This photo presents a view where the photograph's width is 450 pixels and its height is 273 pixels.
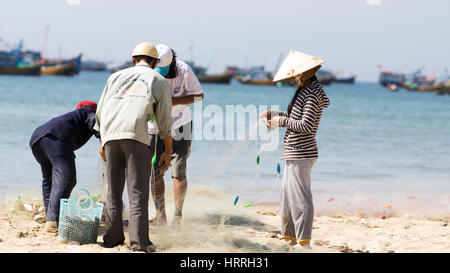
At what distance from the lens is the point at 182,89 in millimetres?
4789

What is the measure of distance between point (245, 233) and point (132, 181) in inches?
58.6

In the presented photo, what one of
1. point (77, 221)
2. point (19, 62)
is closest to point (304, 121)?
point (77, 221)

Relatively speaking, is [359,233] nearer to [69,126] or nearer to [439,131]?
[69,126]

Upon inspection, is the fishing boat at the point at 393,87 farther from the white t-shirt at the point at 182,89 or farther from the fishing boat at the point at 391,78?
the white t-shirt at the point at 182,89

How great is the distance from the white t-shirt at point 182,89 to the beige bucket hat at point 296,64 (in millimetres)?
958

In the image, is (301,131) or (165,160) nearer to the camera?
(301,131)

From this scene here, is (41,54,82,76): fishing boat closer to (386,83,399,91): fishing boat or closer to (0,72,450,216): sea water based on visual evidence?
(386,83,399,91): fishing boat

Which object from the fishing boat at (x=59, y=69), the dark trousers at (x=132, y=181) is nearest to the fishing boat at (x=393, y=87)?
the fishing boat at (x=59, y=69)

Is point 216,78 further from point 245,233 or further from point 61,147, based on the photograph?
point 61,147

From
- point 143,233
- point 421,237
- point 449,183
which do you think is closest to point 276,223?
point 421,237

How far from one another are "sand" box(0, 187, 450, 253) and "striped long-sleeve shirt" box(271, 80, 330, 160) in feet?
2.33

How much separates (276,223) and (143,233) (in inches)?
79.5

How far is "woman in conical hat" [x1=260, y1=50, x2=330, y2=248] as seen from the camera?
3893mm

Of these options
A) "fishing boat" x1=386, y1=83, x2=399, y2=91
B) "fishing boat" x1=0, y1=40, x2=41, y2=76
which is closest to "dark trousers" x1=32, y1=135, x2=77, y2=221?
"fishing boat" x1=0, y1=40, x2=41, y2=76
